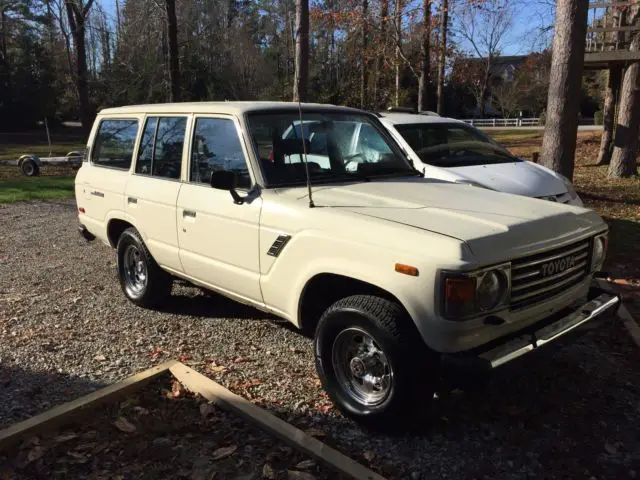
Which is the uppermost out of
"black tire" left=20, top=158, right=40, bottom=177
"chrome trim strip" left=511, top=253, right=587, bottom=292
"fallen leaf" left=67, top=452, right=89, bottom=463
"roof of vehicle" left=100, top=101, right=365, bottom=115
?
"roof of vehicle" left=100, top=101, right=365, bottom=115

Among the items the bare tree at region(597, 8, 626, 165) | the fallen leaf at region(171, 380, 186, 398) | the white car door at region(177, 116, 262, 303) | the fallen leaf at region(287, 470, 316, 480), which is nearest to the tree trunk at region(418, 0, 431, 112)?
the bare tree at region(597, 8, 626, 165)

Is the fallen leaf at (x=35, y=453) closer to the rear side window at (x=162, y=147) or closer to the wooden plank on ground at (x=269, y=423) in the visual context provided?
the wooden plank on ground at (x=269, y=423)

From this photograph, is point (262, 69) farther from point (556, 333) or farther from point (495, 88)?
point (556, 333)

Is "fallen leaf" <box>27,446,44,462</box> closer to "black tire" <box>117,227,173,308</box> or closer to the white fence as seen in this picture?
"black tire" <box>117,227,173,308</box>

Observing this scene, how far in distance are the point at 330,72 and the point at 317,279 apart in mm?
45631

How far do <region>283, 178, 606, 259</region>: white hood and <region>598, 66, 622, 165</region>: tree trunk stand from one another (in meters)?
14.4

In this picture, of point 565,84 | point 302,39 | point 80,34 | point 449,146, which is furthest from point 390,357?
point 80,34

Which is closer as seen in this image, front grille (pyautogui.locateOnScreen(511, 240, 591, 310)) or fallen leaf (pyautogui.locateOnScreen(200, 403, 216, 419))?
front grille (pyautogui.locateOnScreen(511, 240, 591, 310))

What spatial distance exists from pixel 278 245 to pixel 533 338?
166 centimetres

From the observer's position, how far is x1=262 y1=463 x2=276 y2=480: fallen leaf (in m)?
3.03

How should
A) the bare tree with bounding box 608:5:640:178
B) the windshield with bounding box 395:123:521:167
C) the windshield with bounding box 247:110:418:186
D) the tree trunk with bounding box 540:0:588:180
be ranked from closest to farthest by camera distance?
the windshield with bounding box 247:110:418:186
the windshield with bounding box 395:123:521:167
the tree trunk with bounding box 540:0:588:180
the bare tree with bounding box 608:5:640:178

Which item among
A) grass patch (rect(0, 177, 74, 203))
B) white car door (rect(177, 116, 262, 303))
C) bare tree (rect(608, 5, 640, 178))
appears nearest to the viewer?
white car door (rect(177, 116, 262, 303))

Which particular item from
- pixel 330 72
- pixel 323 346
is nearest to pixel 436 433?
pixel 323 346

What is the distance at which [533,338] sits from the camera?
319 cm
